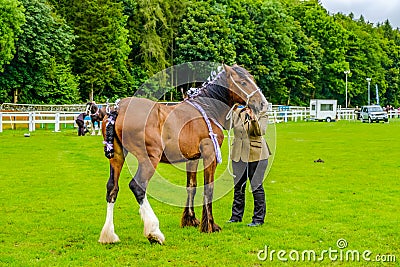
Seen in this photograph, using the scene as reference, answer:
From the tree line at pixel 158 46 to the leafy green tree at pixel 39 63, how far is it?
0.08 meters

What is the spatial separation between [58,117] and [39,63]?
1317cm

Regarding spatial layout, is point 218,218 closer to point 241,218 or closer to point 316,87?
point 241,218

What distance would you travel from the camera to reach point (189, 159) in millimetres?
8055

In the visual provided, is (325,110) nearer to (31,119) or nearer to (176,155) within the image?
(31,119)

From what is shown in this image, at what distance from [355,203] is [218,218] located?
281 cm

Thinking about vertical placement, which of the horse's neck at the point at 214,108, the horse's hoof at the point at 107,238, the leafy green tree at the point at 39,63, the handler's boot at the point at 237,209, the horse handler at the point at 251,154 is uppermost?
the leafy green tree at the point at 39,63

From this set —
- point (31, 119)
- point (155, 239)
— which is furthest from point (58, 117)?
point (155, 239)

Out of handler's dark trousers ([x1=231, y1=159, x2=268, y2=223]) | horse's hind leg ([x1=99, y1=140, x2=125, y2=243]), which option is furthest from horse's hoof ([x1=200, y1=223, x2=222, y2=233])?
horse's hind leg ([x1=99, y1=140, x2=125, y2=243])

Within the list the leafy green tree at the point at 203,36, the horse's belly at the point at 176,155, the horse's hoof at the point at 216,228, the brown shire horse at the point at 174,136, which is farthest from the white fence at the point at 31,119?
the horse's hoof at the point at 216,228

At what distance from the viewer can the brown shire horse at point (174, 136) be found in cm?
739

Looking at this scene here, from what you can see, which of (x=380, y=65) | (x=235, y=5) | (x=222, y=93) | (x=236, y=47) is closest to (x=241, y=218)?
(x=222, y=93)

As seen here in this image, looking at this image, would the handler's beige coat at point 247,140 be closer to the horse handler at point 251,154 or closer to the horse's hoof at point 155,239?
the horse handler at point 251,154

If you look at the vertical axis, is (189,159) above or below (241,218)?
above

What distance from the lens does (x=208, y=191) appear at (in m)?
7.95
